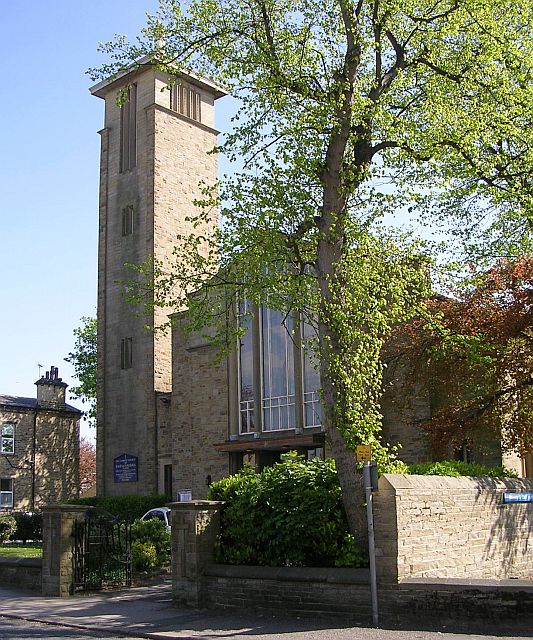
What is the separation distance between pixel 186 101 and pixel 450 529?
3117cm

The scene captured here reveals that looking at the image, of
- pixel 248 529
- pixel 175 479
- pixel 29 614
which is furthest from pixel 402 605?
pixel 175 479

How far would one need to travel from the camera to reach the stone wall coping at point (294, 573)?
1221cm

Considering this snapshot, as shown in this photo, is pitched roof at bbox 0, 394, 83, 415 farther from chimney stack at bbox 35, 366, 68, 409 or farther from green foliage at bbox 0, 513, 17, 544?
green foliage at bbox 0, 513, 17, 544

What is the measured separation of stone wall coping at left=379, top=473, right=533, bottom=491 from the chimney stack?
34.8 metres

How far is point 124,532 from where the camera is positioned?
56.7ft

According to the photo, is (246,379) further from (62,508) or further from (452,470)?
(452,470)

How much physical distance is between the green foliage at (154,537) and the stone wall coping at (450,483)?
26.0ft

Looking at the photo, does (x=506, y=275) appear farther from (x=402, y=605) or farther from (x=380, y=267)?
(x=402, y=605)

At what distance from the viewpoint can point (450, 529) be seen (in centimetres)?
1364

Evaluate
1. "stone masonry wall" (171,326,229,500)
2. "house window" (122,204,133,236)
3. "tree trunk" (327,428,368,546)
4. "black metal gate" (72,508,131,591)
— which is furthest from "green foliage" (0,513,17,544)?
"tree trunk" (327,428,368,546)

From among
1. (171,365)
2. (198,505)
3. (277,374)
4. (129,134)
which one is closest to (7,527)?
(171,365)

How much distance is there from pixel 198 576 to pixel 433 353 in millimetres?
7786

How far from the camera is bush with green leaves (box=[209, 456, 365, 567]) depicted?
1312 centimetres

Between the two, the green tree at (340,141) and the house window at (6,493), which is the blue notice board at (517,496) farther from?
the house window at (6,493)
